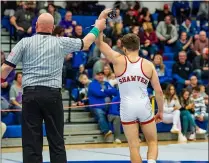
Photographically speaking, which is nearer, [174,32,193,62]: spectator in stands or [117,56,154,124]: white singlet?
[117,56,154,124]: white singlet

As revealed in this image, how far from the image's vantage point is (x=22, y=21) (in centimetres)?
1565

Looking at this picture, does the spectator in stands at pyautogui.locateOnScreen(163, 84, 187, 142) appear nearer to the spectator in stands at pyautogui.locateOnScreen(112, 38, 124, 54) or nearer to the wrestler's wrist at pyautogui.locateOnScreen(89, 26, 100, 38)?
the spectator in stands at pyautogui.locateOnScreen(112, 38, 124, 54)

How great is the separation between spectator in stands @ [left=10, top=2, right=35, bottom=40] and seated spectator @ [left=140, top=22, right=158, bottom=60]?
11.4 feet

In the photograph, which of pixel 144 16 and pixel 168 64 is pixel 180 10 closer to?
pixel 144 16

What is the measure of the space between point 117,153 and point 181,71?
557 cm

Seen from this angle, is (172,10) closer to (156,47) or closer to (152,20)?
(152,20)

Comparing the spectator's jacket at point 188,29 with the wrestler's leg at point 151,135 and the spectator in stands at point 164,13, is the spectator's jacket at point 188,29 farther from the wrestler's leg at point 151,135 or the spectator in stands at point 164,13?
the wrestler's leg at point 151,135

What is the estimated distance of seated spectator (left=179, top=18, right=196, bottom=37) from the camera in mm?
18781

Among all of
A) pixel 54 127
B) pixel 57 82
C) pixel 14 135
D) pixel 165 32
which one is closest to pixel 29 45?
pixel 57 82

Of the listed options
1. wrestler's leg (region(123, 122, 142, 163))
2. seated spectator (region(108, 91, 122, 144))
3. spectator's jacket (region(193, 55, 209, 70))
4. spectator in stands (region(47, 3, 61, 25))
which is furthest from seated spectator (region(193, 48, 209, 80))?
wrestler's leg (region(123, 122, 142, 163))

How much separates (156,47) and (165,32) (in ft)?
3.21

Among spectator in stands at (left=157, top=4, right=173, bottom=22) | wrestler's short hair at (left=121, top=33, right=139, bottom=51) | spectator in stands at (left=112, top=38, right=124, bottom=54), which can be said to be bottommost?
wrestler's short hair at (left=121, top=33, right=139, bottom=51)

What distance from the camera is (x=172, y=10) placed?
1984 cm

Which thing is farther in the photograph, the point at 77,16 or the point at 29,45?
the point at 77,16
